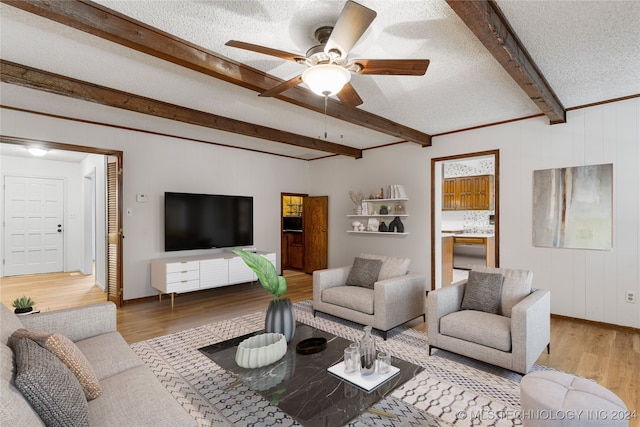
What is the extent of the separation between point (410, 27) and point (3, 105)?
4.61 m

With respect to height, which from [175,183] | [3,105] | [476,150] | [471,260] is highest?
[3,105]

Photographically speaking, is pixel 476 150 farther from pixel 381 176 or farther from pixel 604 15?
pixel 604 15

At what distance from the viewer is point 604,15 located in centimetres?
208

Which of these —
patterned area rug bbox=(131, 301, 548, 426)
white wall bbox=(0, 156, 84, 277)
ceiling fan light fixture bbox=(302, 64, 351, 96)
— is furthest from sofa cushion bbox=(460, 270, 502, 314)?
white wall bbox=(0, 156, 84, 277)

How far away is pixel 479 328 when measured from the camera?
2668 millimetres

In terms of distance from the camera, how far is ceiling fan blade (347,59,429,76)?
205 cm

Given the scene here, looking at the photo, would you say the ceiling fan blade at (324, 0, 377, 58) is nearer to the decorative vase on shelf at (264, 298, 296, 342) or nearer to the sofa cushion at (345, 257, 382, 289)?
the decorative vase on shelf at (264, 298, 296, 342)

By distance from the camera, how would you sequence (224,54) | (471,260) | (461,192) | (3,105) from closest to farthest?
(224,54), (3,105), (471,260), (461,192)

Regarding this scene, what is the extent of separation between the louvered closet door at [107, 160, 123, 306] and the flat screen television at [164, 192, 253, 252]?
634 millimetres

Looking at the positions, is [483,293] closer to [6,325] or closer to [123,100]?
[6,325]

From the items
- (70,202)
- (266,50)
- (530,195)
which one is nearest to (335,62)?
(266,50)

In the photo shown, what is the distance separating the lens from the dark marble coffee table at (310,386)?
5.18 ft

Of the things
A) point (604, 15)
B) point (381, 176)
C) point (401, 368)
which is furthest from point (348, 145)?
point (401, 368)

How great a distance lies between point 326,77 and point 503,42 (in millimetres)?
1205
